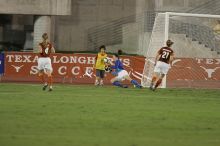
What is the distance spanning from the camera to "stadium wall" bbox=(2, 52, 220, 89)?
105 ft

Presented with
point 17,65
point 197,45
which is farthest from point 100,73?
point 197,45

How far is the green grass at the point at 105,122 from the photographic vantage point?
11492 mm

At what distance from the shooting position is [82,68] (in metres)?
33.2

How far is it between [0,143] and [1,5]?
2792 centimetres

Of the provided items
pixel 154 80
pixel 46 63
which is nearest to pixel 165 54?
pixel 154 80

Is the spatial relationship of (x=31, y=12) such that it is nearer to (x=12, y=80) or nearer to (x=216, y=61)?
(x=12, y=80)

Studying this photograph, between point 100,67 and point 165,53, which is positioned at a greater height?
point 165,53

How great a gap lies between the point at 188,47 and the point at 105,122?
945 inches

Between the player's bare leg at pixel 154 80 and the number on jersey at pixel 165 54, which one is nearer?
the number on jersey at pixel 165 54

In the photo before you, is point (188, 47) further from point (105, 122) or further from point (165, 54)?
point (105, 122)

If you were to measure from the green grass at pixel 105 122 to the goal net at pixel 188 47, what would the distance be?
1098cm

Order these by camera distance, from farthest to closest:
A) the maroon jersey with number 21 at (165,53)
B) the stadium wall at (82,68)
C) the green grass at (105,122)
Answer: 1. the stadium wall at (82,68)
2. the maroon jersey with number 21 at (165,53)
3. the green grass at (105,122)

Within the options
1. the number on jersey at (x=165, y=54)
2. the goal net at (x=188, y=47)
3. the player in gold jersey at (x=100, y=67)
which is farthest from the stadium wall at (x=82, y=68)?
the number on jersey at (x=165, y=54)

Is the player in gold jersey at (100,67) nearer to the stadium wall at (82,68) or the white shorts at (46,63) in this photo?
the stadium wall at (82,68)
